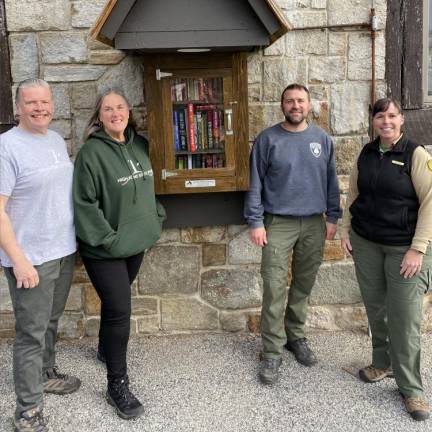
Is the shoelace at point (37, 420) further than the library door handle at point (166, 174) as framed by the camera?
No

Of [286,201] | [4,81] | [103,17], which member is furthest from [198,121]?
[4,81]

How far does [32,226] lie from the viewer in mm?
2547

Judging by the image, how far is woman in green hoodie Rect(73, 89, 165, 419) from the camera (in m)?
2.68

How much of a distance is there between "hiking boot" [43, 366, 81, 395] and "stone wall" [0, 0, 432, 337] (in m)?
0.68

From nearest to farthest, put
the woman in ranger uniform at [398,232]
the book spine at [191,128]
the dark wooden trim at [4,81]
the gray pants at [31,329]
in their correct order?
1. the gray pants at [31,329]
2. the woman in ranger uniform at [398,232]
3. the book spine at [191,128]
4. the dark wooden trim at [4,81]

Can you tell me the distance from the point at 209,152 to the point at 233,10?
851 mm

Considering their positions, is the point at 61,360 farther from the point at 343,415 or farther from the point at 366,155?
the point at 366,155

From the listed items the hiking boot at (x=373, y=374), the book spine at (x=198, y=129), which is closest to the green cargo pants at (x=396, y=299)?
the hiking boot at (x=373, y=374)

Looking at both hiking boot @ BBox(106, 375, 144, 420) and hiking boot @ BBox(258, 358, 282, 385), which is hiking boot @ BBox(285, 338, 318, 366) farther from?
hiking boot @ BBox(106, 375, 144, 420)

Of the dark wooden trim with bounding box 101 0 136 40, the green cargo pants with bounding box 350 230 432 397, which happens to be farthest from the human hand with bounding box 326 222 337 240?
the dark wooden trim with bounding box 101 0 136 40

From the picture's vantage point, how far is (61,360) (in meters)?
3.50

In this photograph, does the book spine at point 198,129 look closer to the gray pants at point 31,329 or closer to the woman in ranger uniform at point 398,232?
the woman in ranger uniform at point 398,232

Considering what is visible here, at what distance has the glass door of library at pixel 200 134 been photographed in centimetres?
324

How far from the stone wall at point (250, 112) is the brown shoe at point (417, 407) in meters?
1.07
